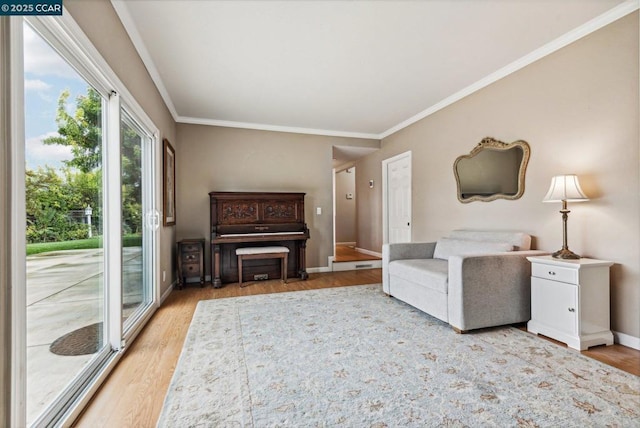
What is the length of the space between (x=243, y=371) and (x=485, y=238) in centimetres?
279

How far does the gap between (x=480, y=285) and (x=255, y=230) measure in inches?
127

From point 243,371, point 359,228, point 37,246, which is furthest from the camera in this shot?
point 359,228

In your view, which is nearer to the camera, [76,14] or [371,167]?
[76,14]

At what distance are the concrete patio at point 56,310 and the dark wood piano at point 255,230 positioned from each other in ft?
7.51

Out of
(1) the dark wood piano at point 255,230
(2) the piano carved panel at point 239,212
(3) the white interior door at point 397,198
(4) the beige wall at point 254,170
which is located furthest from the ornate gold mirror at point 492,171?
(2) the piano carved panel at point 239,212

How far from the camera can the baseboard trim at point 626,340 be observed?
7.22 feet

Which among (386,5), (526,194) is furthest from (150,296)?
(526,194)

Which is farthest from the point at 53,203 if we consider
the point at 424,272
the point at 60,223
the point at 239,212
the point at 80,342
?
the point at 239,212

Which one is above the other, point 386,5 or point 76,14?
point 386,5

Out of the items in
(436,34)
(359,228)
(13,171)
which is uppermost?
(436,34)

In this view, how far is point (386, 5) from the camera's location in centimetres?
215

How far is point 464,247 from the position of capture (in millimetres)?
3248

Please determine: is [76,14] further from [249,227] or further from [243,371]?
[249,227]

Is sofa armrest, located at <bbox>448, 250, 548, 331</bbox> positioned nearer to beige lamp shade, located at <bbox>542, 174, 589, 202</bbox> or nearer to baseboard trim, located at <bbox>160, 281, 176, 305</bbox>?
beige lamp shade, located at <bbox>542, 174, 589, 202</bbox>
